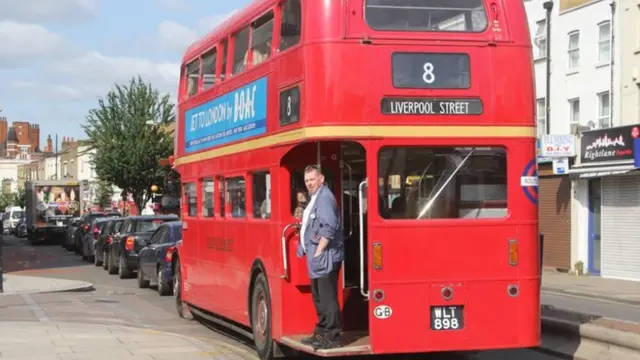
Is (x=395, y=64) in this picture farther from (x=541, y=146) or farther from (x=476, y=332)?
(x=541, y=146)

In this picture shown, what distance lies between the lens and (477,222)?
9.59m

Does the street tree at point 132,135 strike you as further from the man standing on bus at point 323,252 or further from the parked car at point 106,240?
the man standing on bus at point 323,252

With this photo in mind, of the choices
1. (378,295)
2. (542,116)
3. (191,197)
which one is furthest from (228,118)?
(542,116)

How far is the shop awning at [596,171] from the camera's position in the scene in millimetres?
29102

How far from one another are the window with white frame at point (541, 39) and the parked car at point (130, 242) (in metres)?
15.2

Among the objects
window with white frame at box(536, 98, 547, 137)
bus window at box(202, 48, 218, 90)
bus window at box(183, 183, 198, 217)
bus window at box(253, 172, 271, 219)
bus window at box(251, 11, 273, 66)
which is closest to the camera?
bus window at box(253, 172, 271, 219)

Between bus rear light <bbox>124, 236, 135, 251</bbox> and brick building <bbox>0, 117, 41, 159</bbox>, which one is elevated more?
brick building <bbox>0, 117, 41, 159</bbox>

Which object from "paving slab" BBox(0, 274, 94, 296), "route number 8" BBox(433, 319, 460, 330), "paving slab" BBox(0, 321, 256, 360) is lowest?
"paving slab" BBox(0, 274, 94, 296)

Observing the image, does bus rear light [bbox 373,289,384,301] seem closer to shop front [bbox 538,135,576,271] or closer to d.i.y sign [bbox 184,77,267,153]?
d.i.y sign [bbox 184,77,267,153]

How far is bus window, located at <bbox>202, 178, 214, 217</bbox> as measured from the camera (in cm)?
1384

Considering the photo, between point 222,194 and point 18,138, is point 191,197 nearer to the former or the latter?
point 222,194

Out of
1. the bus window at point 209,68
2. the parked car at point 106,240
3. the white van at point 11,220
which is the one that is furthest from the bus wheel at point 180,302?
the white van at point 11,220

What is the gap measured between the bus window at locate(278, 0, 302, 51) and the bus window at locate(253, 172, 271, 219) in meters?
1.49

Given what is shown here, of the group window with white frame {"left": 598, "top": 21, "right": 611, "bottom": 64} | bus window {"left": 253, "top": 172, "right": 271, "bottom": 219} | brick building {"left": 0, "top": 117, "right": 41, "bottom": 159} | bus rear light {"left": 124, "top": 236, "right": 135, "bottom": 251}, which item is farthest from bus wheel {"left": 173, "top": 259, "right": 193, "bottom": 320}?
brick building {"left": 0, "top": 117, "right": 41, "bottom": 159}
